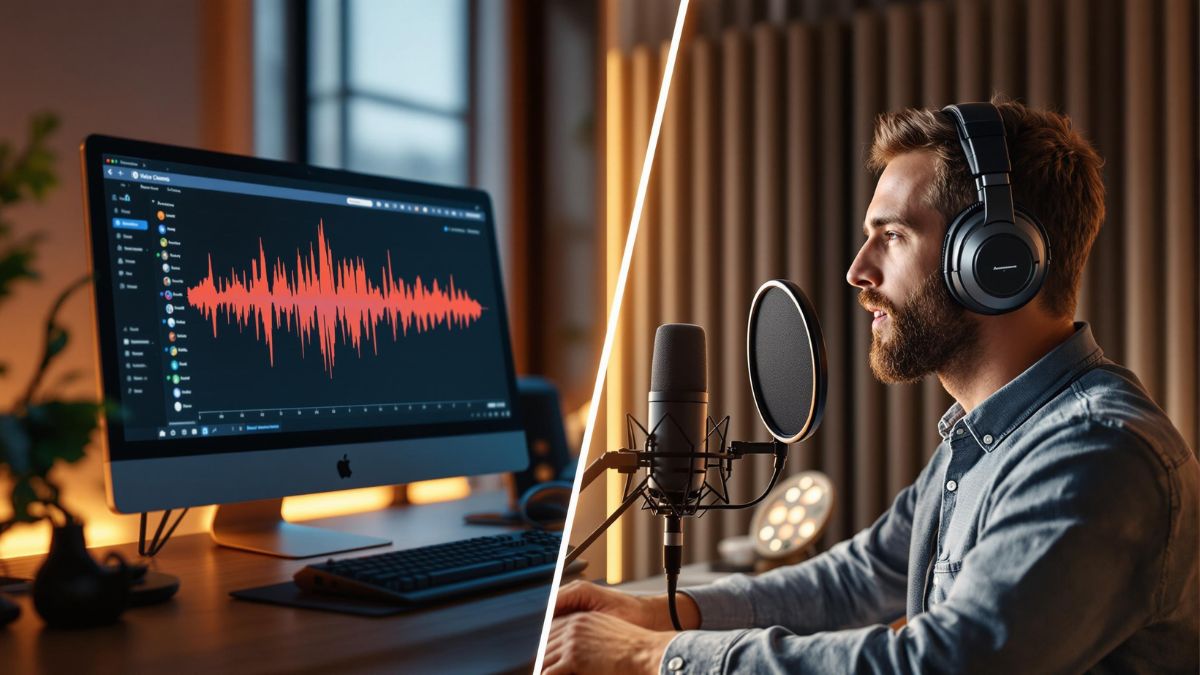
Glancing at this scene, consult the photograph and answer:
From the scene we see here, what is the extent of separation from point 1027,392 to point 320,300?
66 centimetres

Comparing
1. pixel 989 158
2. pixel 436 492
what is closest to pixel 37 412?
pixel 989 158

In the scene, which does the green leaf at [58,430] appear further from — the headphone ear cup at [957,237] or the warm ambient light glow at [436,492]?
the warm ambient light glow at [436,492]

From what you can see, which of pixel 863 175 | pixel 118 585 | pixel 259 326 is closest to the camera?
pixel 118 585

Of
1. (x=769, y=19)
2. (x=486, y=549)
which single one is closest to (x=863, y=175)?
(x=769, y=19)

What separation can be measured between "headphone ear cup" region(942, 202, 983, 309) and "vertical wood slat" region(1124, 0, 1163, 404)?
138cm

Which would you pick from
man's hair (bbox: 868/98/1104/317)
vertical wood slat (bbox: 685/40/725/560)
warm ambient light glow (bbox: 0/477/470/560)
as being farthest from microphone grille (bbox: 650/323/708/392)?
vertical wood slat (bbox: 685/40/725/560)

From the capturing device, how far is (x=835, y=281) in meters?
2.44

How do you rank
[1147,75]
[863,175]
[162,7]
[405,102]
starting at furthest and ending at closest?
[405,102]
[863,175]
[1147,75]
[162,7]

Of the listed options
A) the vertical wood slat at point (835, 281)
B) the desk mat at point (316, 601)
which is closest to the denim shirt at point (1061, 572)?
the desk mat at point (316, 601)

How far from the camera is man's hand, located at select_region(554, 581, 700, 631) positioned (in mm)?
601

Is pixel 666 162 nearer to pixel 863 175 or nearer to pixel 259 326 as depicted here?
pixel 863 175

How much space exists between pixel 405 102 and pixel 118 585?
2232mm

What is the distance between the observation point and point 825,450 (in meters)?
2.44

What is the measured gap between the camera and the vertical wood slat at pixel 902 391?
232 centimetres
